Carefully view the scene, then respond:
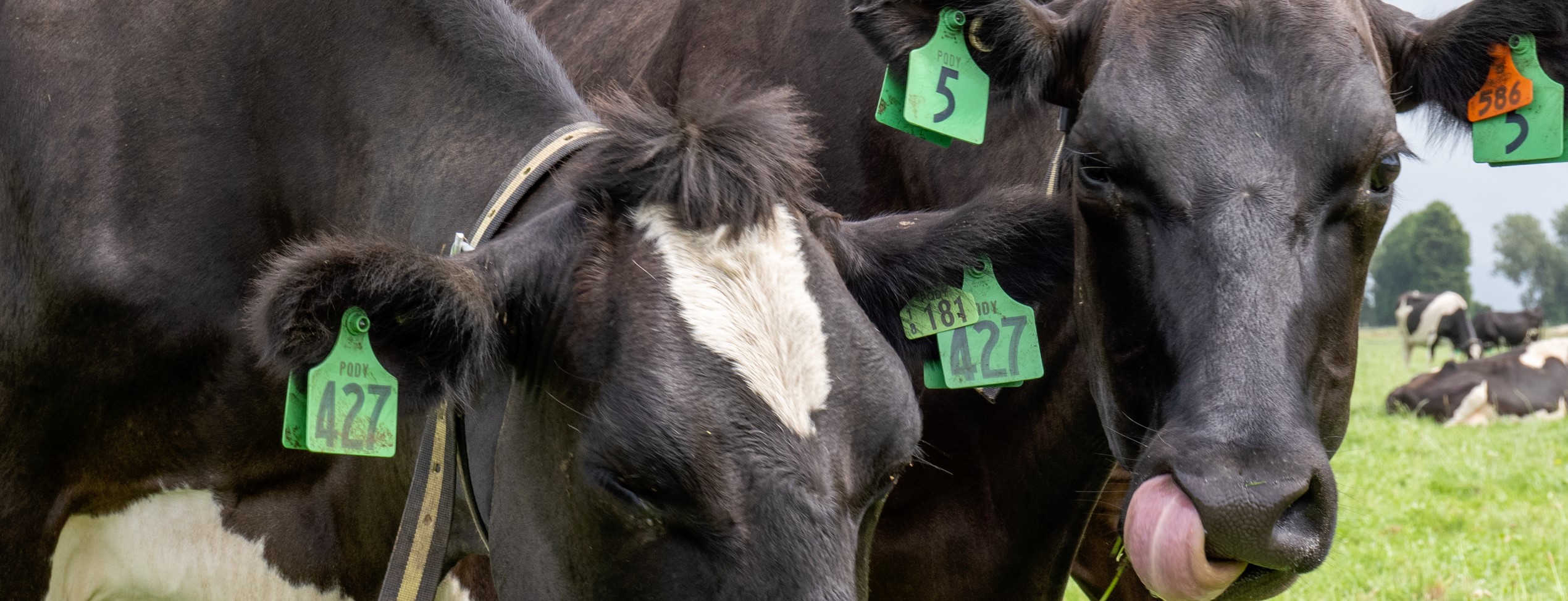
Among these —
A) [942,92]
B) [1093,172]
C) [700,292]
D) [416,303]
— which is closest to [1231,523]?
[1093,172]

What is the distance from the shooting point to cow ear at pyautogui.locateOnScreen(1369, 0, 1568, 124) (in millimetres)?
3115

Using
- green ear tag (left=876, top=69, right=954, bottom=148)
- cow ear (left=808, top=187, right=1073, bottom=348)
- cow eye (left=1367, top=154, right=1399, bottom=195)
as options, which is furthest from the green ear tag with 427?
cow eye (left=1367, top=154, right=1399, bottom=195)

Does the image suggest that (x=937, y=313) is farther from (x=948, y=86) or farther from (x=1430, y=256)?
(x=1430, y=256)

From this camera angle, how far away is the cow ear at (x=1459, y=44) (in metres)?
3.12

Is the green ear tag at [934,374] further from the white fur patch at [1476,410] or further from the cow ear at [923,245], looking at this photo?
the white fur patch at [1476,410]

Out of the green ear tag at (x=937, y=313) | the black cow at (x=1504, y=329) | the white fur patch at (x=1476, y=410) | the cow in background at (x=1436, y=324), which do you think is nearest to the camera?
the green ear tag at (x=937, y=313)

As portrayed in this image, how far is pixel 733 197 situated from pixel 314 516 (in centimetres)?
181

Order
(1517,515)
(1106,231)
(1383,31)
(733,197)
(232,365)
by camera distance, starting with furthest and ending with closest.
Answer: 1. (1517,515)
2. (232,365)
3. (1383,31)
4. (1106,231)
5. (733,197)

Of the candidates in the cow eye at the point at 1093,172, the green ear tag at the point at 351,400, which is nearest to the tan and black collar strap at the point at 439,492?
the green ear tag at the point at 351,400

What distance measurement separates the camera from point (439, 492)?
112 inches

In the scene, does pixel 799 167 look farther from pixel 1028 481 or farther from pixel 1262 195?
pixel 1028 481

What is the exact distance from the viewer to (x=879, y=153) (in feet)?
12.9

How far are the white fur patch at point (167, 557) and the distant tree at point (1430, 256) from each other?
432 feet

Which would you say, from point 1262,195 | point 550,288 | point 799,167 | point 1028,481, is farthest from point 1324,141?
point 550,288
